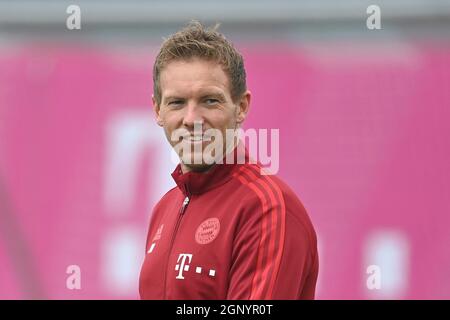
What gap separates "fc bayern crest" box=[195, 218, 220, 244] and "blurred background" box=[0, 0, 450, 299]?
212 centimetres

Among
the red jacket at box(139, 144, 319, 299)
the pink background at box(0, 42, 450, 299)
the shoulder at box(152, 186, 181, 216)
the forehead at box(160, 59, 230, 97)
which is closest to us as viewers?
the red jacket at box(139, 144, 319, 299)

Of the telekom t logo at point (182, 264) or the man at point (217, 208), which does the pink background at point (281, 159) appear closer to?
the man at point (217, 208)

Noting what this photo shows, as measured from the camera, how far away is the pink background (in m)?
3.62

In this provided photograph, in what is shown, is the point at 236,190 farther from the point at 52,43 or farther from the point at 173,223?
the point at 52,43

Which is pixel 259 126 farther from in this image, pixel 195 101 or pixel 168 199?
pixel 195 101

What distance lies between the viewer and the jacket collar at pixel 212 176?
1638 millimetres

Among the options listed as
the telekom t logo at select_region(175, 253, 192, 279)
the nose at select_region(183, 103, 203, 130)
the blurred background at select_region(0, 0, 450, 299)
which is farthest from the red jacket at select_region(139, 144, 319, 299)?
the blurred background at select_region(0, 0, 450, 299)

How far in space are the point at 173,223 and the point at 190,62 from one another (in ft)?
1.19

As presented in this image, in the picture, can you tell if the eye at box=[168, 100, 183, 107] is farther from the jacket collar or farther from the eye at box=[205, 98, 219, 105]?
the jacket collar

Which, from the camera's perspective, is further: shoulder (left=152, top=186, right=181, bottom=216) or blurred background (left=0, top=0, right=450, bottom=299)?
blurred background (left=0, top=0, right=450, bottom=299)

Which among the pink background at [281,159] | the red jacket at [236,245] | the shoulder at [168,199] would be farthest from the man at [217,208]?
the pink background at [281,159]

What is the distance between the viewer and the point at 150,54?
3887 millimetres
